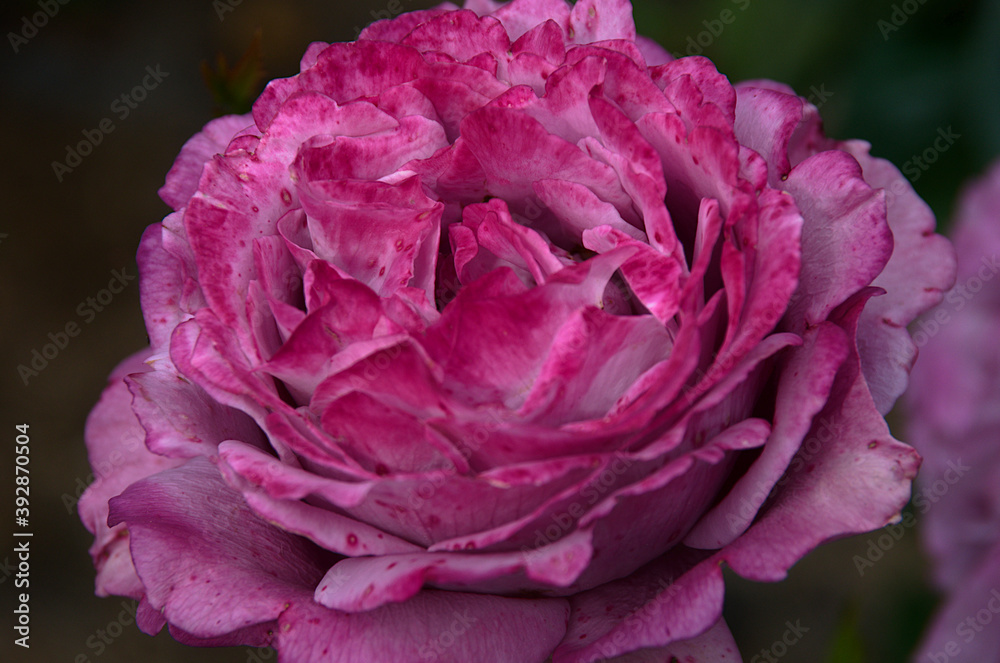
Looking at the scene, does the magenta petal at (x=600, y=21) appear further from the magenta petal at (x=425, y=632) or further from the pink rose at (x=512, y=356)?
the magenta petal at (x=425, y=632)

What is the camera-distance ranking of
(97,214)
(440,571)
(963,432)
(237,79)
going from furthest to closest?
(97,214) < (237,79) < (963,432) < (440,571)

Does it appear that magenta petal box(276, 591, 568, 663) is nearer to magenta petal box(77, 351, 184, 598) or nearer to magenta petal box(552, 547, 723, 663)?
magenta petal box(552, 547, 723, 663)

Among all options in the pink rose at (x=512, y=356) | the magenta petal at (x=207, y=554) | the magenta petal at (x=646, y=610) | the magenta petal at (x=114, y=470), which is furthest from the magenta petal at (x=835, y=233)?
the magenta petal at (x=114, y=470)

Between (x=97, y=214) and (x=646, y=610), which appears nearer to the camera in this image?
(x=646, y=610)

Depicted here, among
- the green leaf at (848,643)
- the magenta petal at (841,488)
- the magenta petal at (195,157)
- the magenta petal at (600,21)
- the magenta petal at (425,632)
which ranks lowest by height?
the green leaf at (848,643)

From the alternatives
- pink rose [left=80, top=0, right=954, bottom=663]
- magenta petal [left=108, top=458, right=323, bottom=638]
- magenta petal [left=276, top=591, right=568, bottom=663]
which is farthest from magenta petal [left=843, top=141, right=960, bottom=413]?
magenta petal [left=108, top=458, right=323, bottom=638]

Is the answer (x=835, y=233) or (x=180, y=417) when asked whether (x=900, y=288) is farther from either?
(x=180, y=417)

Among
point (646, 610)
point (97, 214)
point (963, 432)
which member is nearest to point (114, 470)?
point (646, 610)
